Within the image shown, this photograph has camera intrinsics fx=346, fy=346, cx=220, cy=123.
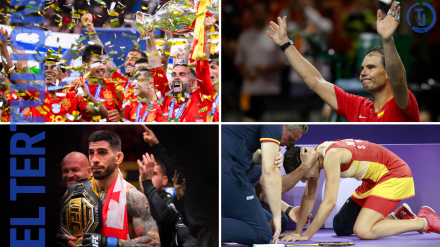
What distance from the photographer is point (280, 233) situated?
89.0 inches

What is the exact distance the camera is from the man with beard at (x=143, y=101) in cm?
233

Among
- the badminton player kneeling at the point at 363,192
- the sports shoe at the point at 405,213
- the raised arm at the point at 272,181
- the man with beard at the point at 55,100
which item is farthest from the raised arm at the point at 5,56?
the sports shoe at the point at 405,213

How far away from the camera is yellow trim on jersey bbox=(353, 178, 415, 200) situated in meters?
2.21

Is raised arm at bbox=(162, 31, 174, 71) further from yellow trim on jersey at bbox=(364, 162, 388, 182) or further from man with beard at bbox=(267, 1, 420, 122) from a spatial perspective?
yellow trim on jersey at bbox=(364, 162, 388, 182)

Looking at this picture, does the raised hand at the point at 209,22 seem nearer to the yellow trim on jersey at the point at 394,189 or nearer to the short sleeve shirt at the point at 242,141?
the short sleeve shirt at the point at 242,141

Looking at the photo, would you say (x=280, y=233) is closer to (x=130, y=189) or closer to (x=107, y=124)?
(x=130, y=189)

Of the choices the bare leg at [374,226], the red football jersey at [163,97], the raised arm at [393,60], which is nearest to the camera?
the raised arm at [393,60]

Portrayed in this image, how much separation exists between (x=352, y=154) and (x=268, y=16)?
Answer: 1.07 m

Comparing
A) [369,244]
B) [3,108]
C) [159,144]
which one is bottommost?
[369,244]

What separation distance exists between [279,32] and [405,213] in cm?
144

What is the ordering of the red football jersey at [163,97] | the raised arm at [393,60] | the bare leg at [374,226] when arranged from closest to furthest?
the raised arm at [393,60], the bare leg at [374,226], the red football jersey at [163,97]

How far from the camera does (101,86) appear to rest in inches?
91.6

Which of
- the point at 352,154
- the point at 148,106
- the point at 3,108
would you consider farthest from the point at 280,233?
the point at 3,108

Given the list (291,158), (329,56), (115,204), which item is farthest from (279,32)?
(115,204)
